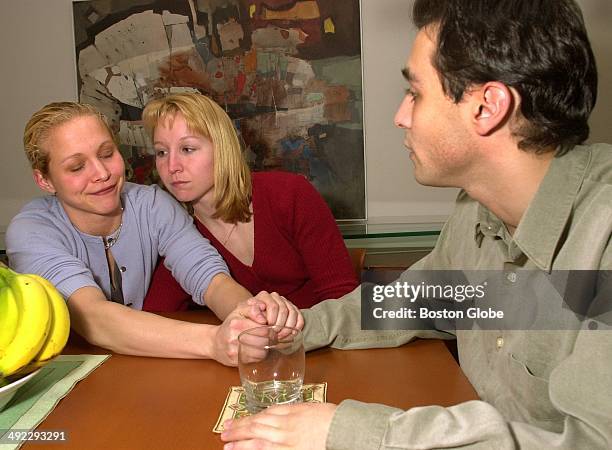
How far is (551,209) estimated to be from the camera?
1057mm

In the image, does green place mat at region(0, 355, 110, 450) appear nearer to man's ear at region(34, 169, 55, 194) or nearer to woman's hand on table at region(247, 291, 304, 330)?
woman's hand on table at region(247, 291, 304, 330)

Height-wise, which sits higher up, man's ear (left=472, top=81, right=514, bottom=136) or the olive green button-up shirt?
man's ear (left=472, top=81, right=514, bottom=136)

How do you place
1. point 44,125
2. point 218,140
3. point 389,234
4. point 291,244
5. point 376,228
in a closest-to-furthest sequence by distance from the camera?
1. point 44,125
2. point 218,140
3. point 291,244
4. point 389,234
5. point 376,228

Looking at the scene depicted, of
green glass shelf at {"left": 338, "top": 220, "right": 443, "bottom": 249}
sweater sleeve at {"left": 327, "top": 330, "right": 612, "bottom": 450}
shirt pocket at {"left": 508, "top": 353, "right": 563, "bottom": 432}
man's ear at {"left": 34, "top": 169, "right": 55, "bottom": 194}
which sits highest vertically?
man's ear at {"left": 34, "top": 169, "right": 55, "bottom": 194}

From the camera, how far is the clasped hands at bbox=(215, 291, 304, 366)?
134 cm

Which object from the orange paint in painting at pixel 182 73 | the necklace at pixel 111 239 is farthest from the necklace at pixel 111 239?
the orange paint in painting at pixel 182 73

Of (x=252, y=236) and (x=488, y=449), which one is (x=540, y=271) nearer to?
(x=488, y=449)

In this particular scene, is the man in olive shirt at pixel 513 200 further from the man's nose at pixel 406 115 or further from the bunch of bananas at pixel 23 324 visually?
the bunch of bananas at pixel 23 324

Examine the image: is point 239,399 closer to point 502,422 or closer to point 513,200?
point 502,422

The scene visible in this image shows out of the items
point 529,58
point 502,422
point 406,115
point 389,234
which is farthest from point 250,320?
point 389,234

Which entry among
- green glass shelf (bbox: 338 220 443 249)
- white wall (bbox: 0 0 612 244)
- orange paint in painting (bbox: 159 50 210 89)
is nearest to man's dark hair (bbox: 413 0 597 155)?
green glass shelf (bbox: 338 220 443 249)

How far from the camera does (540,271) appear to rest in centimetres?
112

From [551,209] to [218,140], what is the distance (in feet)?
4.07

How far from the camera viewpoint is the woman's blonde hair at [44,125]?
1.79 metres
